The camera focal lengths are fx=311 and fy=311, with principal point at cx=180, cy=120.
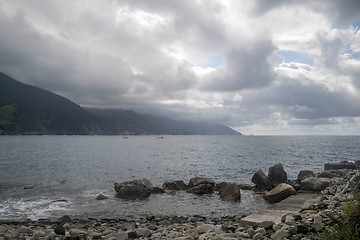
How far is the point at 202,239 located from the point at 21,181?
34.1 metres

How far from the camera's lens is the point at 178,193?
31.6 meters

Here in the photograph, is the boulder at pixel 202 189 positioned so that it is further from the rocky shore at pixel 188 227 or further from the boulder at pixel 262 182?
the rocky shore at pixel 188 227

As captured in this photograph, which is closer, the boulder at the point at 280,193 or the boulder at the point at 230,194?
the boulder at the point at 280,193

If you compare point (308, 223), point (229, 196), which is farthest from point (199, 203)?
point (308, 223)

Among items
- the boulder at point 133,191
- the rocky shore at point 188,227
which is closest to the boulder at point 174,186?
the boulder at point 133,191

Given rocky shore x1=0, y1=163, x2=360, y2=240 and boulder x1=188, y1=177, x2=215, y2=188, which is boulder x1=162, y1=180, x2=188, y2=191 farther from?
rocky shore x1=0, y1=163, x2=360, y2=240

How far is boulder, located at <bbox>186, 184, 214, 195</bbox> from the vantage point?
31.3 metres

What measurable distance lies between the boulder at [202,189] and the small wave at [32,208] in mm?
11901

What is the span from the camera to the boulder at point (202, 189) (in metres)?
31.3

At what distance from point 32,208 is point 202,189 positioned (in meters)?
15.5

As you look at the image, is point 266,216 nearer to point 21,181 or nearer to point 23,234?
point 23,234

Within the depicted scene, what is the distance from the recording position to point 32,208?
82.1ft

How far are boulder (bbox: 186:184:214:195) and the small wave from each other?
11.9 meters

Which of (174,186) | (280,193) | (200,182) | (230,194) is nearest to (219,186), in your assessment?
(200,182)
